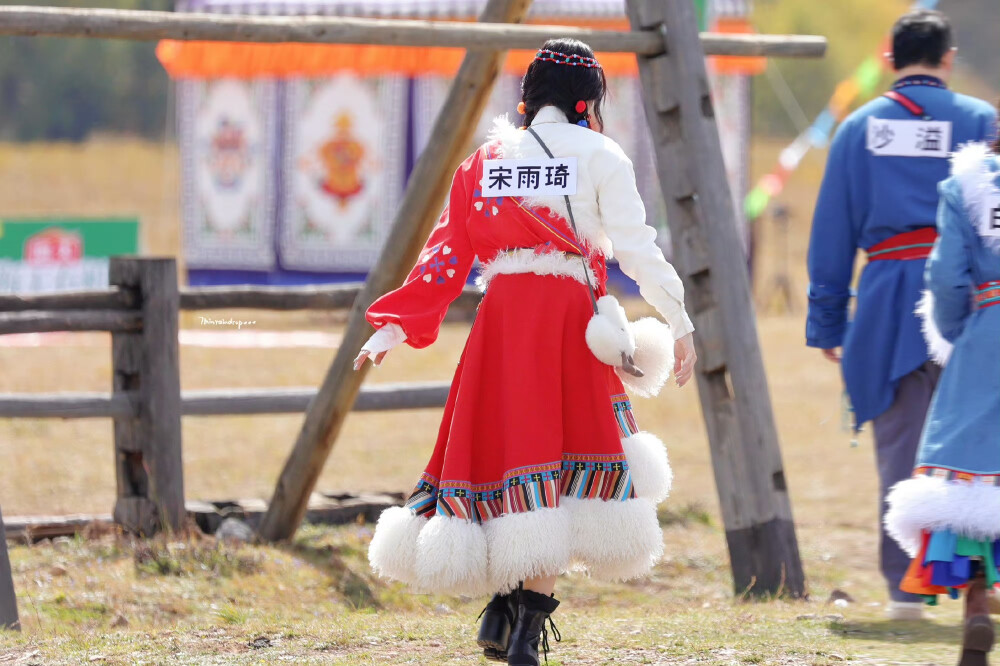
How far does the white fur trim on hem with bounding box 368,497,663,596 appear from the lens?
3.68 m

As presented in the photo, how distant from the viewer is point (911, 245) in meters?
4.88

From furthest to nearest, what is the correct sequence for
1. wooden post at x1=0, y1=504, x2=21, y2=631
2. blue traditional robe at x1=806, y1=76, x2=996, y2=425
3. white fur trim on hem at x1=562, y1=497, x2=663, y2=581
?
blue traditional robe at x1=806, y1=76, x2=996, y2=425 → wooden post at x1=0, y1=504, x2=21, y2=631 → white fur trim on hem at x1=562, y1=497, x2=663, y2=581

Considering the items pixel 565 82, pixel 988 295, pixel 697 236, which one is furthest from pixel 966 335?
pixel 697 236

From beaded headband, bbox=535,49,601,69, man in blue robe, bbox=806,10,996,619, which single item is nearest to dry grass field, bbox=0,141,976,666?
man in blue robe, bbox=806,10,996,619

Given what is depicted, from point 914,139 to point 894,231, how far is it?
0.34 meters

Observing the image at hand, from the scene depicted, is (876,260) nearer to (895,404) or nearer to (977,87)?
(895,404)

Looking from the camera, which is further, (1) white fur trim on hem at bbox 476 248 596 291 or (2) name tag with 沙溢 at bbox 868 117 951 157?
(2) name tag with 沙溢 at bbox 868 117 951 157

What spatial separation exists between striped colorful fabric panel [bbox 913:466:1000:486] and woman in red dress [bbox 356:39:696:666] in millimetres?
745

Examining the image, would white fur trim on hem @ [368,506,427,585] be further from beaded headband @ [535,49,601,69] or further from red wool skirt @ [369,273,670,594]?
beaded headband @ [535,49,601,69]

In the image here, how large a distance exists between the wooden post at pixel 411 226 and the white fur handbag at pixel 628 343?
5.45 ft

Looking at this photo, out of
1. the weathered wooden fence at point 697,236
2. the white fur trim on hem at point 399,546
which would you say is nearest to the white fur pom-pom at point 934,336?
the weathered wooden fence at point 697,236

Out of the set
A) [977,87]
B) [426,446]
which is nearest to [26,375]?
[426,446]

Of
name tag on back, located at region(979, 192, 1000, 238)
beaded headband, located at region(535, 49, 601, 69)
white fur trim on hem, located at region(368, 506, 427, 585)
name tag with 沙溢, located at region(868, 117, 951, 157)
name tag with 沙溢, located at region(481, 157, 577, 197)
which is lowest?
white fur trim on hem, located at region(368, 506, 427, 585)

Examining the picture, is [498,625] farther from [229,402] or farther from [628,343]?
[229,402]
